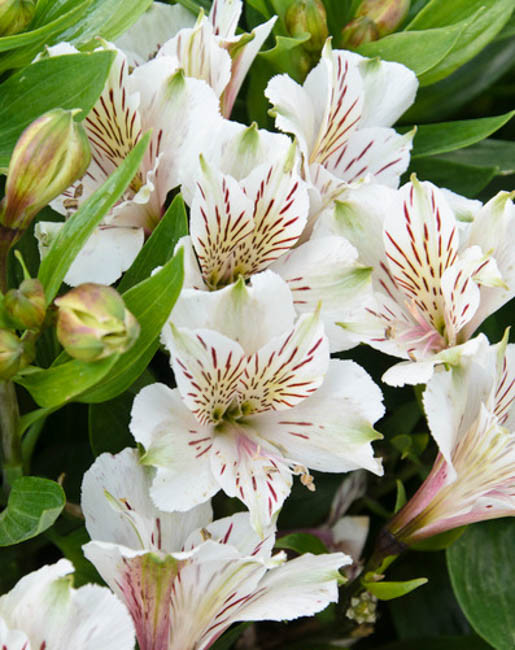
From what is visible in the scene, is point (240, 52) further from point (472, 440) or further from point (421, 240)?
point (472, 440)

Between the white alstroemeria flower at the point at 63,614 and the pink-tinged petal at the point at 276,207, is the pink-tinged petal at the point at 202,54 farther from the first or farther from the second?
the white alstroemeria flower at the point at 63,614

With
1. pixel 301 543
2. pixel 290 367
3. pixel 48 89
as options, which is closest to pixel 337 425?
pixel 290 367

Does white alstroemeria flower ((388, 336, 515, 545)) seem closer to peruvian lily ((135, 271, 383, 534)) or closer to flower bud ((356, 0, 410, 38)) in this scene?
peruvian lily ((135, 271, 383, 534))

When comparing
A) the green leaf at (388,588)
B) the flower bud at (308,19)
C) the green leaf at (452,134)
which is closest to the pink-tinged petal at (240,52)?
the flower bud at (308,19)

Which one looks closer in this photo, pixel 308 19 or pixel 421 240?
pixel 421 240

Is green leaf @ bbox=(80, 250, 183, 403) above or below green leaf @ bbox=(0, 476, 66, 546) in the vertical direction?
above

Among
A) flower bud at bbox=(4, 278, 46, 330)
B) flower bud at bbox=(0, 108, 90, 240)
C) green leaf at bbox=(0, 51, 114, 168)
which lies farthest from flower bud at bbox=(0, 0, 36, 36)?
flower bud at bbox=(4, 278, 46, 330)
